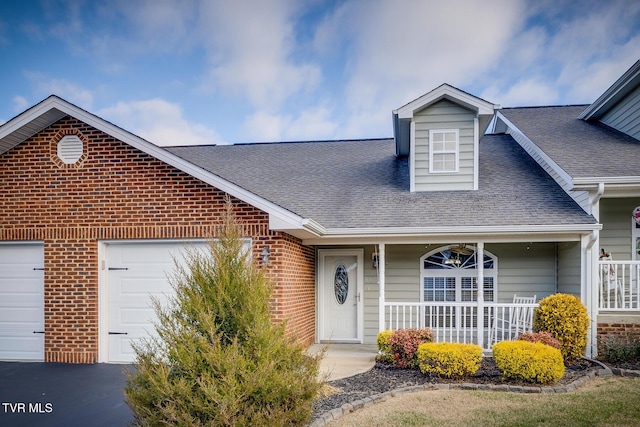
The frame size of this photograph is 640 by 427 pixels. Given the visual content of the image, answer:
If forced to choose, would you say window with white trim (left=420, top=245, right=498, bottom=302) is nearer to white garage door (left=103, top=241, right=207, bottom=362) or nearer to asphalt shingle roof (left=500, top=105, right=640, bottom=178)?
asphalt shingle roof (left=500, top=105, right=640, bottom=178)

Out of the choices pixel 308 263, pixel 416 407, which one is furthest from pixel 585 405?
pixel 308 263

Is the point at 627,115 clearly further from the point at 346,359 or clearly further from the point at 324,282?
the point at 346,359

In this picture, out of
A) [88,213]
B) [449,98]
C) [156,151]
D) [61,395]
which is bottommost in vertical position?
[61,395]

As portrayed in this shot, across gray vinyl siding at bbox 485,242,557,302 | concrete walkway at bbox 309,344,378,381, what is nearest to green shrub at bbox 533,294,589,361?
gray vinyl siding at bbox 485,242,557,302

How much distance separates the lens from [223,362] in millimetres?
3855

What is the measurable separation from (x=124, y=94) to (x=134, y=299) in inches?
436

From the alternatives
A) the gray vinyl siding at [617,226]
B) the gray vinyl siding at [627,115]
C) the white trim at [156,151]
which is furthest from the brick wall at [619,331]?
the white trim at [156,151]

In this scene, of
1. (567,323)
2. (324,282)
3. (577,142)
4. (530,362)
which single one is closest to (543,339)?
(567,323)

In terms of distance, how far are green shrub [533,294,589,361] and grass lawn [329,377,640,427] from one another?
133cm

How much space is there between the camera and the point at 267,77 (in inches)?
625

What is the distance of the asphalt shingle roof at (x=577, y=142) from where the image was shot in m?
9.03

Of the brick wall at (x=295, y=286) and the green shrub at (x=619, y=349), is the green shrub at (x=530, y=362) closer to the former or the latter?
the green shrub at (x=619, y=349)

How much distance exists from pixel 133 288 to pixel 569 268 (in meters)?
8.51

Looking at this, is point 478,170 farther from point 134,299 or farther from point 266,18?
point 134,299
